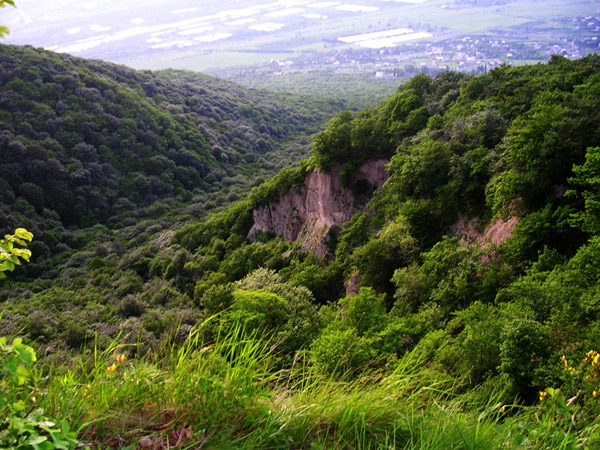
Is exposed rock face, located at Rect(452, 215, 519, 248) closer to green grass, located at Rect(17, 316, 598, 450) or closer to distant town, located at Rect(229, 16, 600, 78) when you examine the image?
green grass, located at Rect(17, 316, 598, 450)

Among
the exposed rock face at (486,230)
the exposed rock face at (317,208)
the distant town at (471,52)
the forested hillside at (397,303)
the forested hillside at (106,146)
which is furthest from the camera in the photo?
the distant town at (471,52)

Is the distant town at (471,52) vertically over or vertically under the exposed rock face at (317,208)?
over

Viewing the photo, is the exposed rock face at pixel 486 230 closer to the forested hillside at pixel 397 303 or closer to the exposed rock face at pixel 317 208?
the forested hillside at pixel 397 303

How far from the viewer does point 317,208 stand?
92.5 feet

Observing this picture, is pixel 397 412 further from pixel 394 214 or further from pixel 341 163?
pixel 341 163

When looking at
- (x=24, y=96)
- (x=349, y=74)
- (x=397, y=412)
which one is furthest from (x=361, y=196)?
(x=349, y=74)

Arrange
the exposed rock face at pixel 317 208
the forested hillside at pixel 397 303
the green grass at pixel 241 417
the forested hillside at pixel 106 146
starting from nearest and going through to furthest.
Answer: the green grass at pixel 241 417 < the forested hillside at pixel 397 303 < the exposed rock face at pixel 317 208 < the forested hillside at pixel 106 146

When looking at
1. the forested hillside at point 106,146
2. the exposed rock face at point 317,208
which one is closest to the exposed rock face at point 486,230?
the exposed rock face at point 317,208

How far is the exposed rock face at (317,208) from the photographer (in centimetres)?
2586

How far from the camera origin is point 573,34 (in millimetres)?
93188

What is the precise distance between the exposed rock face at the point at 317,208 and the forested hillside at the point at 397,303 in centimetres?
33

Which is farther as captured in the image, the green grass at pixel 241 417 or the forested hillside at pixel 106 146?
the forested hillside at pixel 106 146

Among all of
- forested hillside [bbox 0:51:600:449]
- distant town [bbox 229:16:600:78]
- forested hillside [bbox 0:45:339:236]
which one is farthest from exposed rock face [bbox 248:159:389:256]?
distant town [bbox 229:16:600:78]

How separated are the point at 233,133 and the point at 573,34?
83019 millimetres
